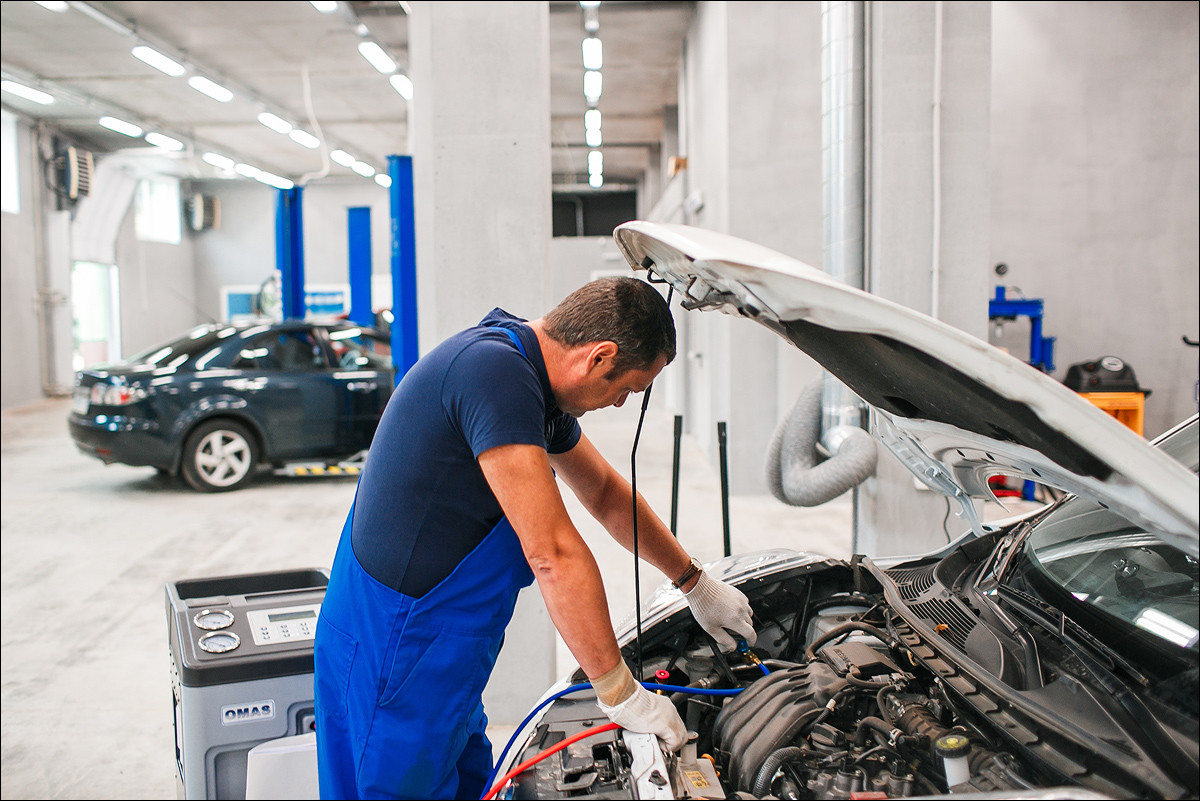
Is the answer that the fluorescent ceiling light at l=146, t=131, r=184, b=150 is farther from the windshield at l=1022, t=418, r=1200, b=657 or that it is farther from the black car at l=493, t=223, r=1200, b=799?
the windshield at l=1022, t=418, r=1200, b=657

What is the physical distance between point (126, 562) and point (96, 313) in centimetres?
A: 1320

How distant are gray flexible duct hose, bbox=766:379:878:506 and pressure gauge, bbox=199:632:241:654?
8.04 feet

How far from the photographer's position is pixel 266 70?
11.0 m

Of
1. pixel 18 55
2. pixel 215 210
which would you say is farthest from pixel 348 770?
pixel 215 210

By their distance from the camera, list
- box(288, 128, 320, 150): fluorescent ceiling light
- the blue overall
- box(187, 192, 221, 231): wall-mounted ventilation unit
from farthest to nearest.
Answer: box(187, 192, 221, 231): wall-mounted ventilation unit
box(288, 128, 320, 150): fluorescent ceiling light
the blue overall

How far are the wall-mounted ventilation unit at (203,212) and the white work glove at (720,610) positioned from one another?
18935mm

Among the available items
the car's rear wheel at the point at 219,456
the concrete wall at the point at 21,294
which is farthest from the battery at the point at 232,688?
the concrete wall at the point at 21,294

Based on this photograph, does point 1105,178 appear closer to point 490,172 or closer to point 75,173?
point 490,172

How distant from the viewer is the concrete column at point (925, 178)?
3590mm

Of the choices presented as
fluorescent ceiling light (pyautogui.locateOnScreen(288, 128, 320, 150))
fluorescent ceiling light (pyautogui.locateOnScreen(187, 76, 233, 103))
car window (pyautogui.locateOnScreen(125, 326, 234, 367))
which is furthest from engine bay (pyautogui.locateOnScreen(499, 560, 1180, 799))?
fluorescent ceiling light (pyautogui.locateOnScreen(288, 128, 320, 150))

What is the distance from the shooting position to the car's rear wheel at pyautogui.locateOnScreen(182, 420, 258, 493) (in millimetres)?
6539

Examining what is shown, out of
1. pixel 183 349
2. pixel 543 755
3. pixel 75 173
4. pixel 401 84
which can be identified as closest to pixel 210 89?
pixel 401 84

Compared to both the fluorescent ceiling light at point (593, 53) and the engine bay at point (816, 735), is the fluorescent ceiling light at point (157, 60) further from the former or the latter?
the engine bay at point (816, 735)

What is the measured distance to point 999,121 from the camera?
7.47 m
